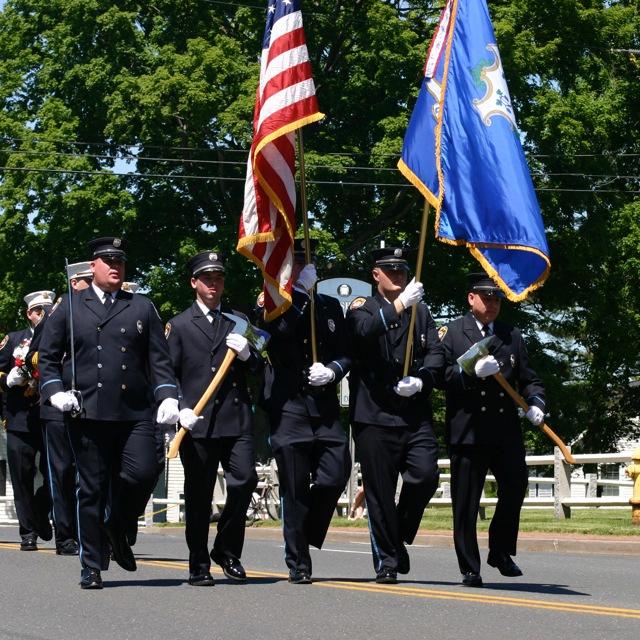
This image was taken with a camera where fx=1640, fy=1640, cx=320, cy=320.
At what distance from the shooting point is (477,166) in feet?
35.0

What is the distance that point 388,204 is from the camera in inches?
1378

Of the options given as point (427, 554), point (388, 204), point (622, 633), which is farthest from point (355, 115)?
point (622, 633)

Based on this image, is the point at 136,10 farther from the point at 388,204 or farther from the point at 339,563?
the point at 339,563

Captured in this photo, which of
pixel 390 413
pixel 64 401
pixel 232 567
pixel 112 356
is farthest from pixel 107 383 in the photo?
pixel 390 413

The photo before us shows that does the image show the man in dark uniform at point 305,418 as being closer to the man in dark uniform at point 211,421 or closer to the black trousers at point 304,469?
the black trousers at point 304,469

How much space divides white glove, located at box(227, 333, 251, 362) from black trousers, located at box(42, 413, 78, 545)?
3282 mm

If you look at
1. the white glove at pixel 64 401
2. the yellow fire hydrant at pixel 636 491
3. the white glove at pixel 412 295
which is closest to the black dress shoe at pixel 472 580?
the white glove at pixel 412 295

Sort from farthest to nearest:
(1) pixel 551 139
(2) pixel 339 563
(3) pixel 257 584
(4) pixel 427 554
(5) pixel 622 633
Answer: (1) pixel 551 139
(4) pixel 427 554
(2) pixel 339 563
(3) pixel 257 584
(5) pixel 622 633

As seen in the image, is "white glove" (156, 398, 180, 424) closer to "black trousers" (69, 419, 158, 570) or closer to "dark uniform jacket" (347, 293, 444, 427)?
"black trousers" (69, 419, 158, 570)

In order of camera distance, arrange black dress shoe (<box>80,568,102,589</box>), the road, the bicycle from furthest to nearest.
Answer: the bicycle
black dress shoe (<box>80,568,102,589</box>)
the road

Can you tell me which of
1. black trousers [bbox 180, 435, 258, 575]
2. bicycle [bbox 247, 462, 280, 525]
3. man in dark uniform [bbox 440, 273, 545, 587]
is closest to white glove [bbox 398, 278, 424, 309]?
man in dark uniform [bbox 440, 273, 545, 587]

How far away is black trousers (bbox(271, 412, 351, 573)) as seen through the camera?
10055 millimetres

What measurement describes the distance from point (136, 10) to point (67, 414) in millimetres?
26538

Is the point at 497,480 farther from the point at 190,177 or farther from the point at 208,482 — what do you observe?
the point at 190,177
